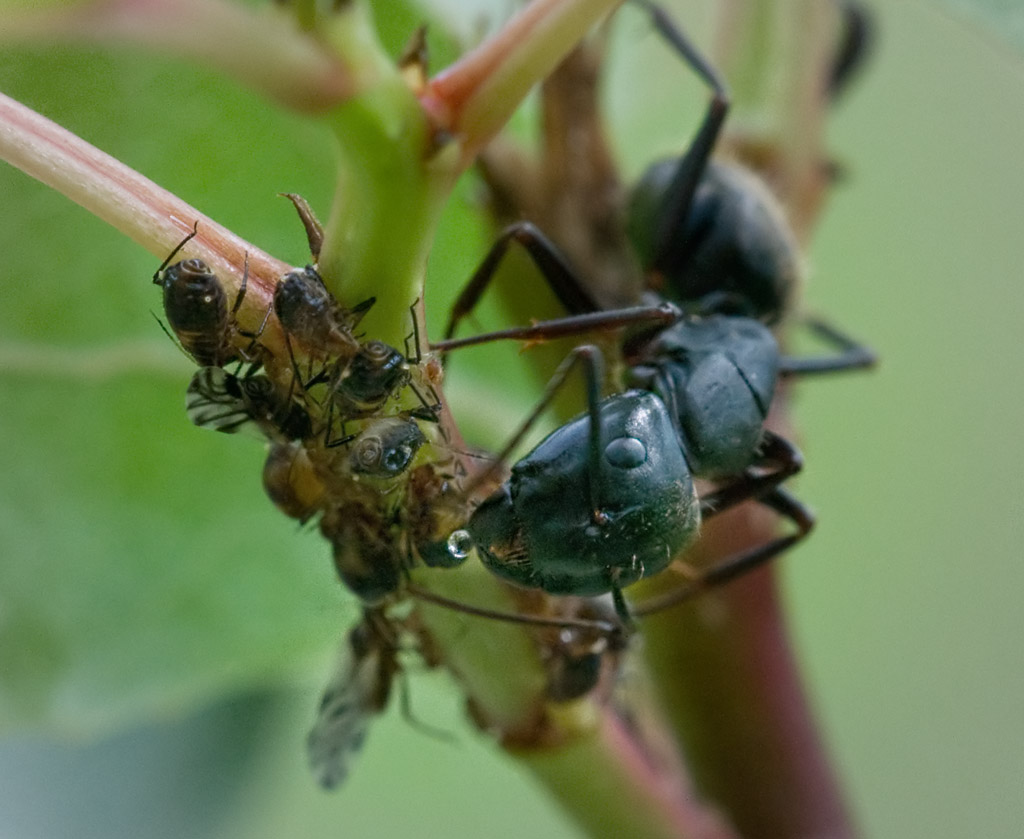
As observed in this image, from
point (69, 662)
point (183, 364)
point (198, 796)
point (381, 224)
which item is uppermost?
point (381, 224)

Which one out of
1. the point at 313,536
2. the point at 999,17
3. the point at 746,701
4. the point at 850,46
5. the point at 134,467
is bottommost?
the point at 134,467

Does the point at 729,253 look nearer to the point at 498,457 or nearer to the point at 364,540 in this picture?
the point at 498,457

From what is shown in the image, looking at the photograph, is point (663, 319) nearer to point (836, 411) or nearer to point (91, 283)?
point (91, 283)

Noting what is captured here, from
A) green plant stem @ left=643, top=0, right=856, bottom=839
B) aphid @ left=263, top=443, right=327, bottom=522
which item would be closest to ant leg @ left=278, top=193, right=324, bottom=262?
aphid @ left=263, top=443, right=327, bottom=522

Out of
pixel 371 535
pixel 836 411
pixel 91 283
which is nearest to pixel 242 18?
pixel 371 535

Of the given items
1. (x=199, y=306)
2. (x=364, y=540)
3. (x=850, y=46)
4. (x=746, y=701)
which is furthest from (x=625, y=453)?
(x=850, y=46)

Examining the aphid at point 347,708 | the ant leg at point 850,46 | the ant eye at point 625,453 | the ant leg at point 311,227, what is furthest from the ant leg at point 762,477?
the ant leg at point 850,46
